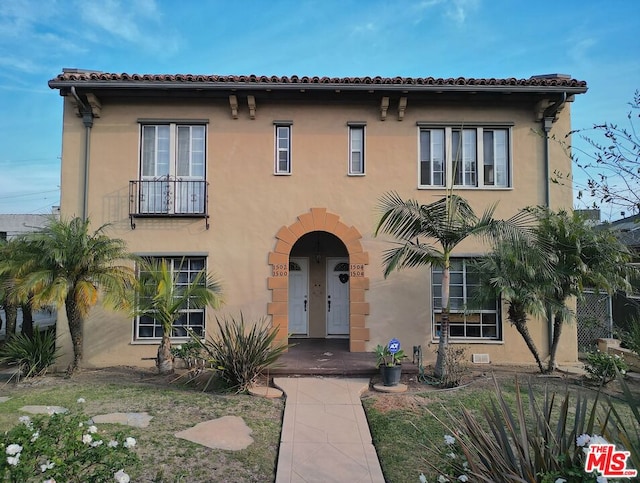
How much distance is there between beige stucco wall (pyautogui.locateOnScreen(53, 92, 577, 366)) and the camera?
10312 mm

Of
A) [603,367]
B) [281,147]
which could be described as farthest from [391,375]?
[281,147]

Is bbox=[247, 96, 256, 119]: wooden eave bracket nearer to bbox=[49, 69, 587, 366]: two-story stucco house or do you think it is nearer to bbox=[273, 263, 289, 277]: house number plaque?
bbox=[49, 69, 587, 366]: two-story stucco house

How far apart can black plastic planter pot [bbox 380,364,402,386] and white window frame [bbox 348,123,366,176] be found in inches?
190

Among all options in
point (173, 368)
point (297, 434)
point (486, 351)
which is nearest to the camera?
point (297, 434)

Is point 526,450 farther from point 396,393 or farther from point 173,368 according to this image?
point 173,368

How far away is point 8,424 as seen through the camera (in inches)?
235

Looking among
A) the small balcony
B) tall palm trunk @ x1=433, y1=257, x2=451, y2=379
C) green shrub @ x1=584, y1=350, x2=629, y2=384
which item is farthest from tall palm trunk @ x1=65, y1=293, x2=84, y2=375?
green shrub @ x1=584, y1=350, x2=629, y2=384

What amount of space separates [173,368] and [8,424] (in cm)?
325

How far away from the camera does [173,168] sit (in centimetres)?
1052

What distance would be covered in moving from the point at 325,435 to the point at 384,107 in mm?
7499

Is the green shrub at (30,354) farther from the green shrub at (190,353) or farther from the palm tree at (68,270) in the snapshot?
the green shrub at (190,353)

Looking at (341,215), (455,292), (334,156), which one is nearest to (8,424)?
(341,215)

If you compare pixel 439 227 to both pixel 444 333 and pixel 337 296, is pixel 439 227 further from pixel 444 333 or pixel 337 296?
pixel 337 296

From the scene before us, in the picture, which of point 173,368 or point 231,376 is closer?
point 231,376
